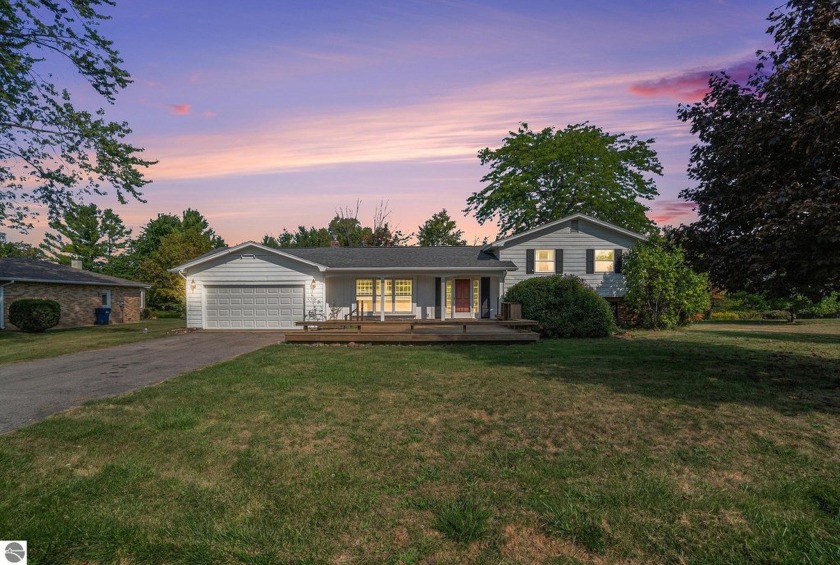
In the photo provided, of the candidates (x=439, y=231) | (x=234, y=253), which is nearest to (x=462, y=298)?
(x=234, y=253)

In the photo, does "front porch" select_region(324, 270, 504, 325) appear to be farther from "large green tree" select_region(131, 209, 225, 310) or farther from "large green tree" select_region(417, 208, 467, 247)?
"large green tree" select_region(417, 208, 467, 247)

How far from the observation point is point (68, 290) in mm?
25609

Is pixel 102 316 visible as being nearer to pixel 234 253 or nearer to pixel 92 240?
pixel 234 253

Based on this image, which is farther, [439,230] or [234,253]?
[439,230]

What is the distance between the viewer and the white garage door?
817 inches

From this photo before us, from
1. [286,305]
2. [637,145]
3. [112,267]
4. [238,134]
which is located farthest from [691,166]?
[112,267]

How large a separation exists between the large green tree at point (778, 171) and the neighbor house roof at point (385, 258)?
12.3m

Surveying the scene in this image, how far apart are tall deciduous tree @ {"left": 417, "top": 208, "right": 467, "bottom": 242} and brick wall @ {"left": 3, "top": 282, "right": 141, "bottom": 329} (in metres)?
30.1

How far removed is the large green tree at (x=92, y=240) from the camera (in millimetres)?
42438

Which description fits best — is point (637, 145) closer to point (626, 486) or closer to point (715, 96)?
point (715, 96)

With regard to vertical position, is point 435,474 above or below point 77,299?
below

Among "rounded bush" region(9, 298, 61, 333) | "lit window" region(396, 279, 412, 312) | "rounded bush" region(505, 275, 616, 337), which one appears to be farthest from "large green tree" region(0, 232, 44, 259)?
"rounded bush" region(505, 275, 616, 337)

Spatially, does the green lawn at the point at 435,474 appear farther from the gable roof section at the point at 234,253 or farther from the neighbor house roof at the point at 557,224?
the neighbor house roof at the point at 557,224

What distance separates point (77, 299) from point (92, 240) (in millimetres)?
22286
